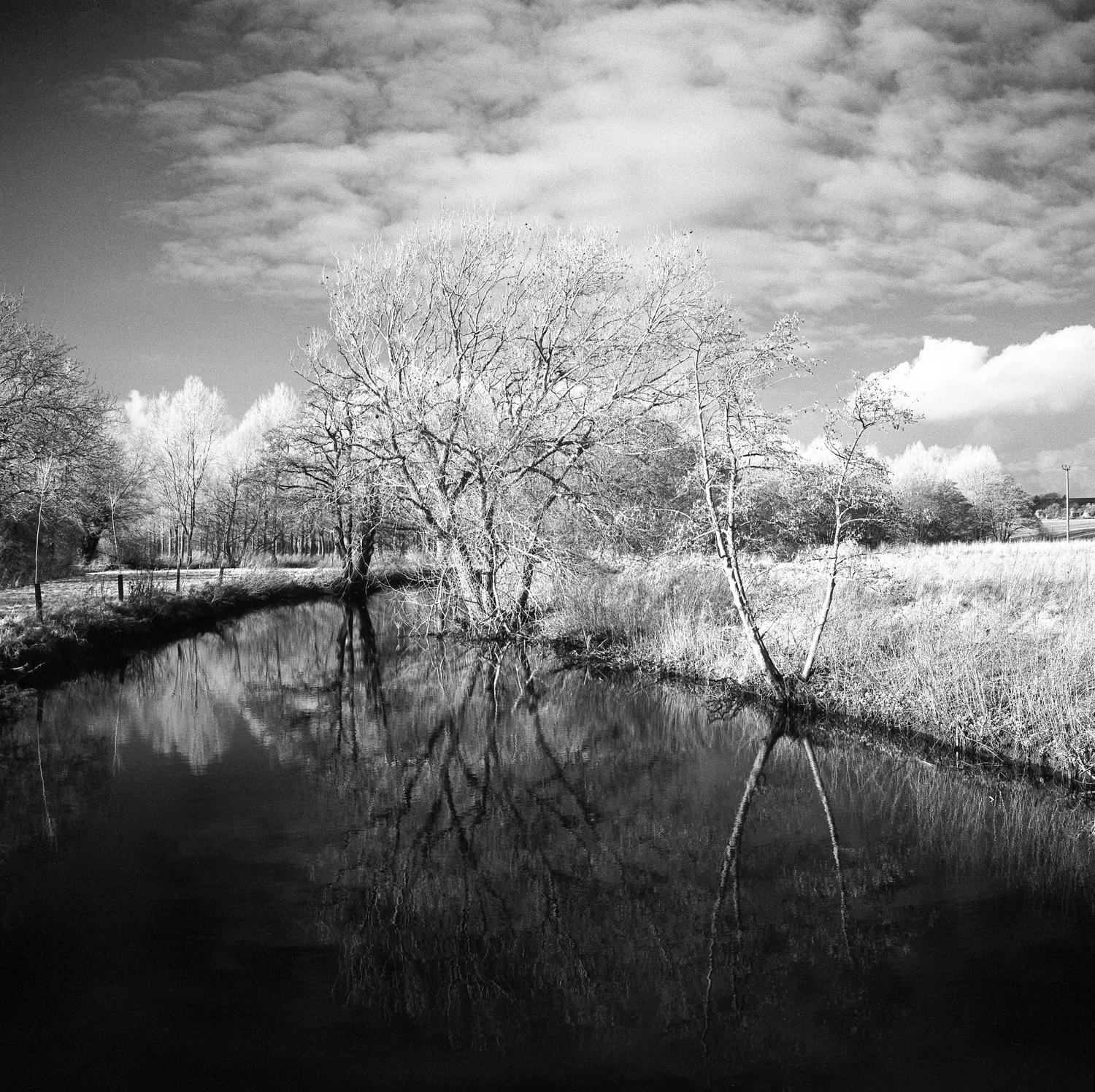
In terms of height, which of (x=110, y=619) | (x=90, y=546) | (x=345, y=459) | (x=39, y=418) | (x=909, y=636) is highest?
(x=39, y=418)

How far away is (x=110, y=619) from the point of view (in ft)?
61.2

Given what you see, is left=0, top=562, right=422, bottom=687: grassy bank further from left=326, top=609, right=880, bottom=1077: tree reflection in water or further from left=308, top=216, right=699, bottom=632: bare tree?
left=326, top=609, right=880, bottom=1077: tree reflection in water

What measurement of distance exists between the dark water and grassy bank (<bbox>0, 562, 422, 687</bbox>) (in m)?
4.36

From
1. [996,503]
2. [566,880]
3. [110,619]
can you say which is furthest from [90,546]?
[996,503]

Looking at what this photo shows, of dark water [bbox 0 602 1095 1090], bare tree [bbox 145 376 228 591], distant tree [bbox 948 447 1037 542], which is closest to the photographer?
dark water [bbox 0 602 1095 1090]

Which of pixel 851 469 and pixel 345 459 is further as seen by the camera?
pixel 345 459

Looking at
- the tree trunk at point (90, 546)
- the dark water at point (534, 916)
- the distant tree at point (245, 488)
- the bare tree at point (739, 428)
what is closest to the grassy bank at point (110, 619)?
the dark water at point (534, 916)

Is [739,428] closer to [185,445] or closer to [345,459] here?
[345,459]

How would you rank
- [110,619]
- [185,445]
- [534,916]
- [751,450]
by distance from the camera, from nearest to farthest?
[534,916]
[751,450]
[110,619]
[185,445]

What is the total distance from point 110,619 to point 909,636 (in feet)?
56.8

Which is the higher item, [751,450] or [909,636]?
[751,450]

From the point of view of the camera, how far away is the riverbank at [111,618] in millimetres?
15109

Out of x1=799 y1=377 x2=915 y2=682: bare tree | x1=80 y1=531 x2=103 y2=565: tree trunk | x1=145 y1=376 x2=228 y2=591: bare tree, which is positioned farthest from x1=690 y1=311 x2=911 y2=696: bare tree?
x1=80 y1=531 x2=103 y2=565: tree trunk

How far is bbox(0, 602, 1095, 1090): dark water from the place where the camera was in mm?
4734
